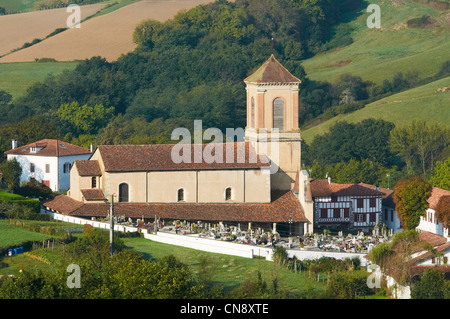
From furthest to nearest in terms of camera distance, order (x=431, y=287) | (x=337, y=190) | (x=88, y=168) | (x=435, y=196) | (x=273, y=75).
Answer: (x=337, y=190), (x=435, y=196), (x=273, y=75), (x=88, y=168), (x=431, y=287)

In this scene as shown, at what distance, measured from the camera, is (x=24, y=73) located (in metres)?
145

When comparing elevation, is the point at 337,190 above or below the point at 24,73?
below

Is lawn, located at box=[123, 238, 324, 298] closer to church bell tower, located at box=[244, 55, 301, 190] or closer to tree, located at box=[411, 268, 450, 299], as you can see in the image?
tree, located at box=[411, 268, 450, 299]

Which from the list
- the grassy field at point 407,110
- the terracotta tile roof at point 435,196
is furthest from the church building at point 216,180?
the grassy field at point 407,110

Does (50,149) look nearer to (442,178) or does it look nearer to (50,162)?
(50,162)

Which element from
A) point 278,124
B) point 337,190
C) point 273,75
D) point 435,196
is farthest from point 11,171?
point 435,196

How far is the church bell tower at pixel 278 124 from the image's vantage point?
76.9 metres

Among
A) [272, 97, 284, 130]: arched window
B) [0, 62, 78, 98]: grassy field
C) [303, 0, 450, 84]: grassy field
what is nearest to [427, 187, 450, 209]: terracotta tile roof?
[272, 97, 284, 130]: arched window

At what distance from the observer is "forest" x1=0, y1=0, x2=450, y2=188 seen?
11238cm

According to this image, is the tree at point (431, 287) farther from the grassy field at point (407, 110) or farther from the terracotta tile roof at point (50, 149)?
the grassy field at point (407, 110)

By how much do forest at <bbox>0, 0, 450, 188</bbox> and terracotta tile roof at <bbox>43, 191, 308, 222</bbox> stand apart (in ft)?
74.0

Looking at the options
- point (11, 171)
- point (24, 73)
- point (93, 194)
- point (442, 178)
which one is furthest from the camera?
point (24, 73)

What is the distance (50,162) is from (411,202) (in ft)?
91.9

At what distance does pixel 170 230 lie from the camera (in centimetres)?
7088
